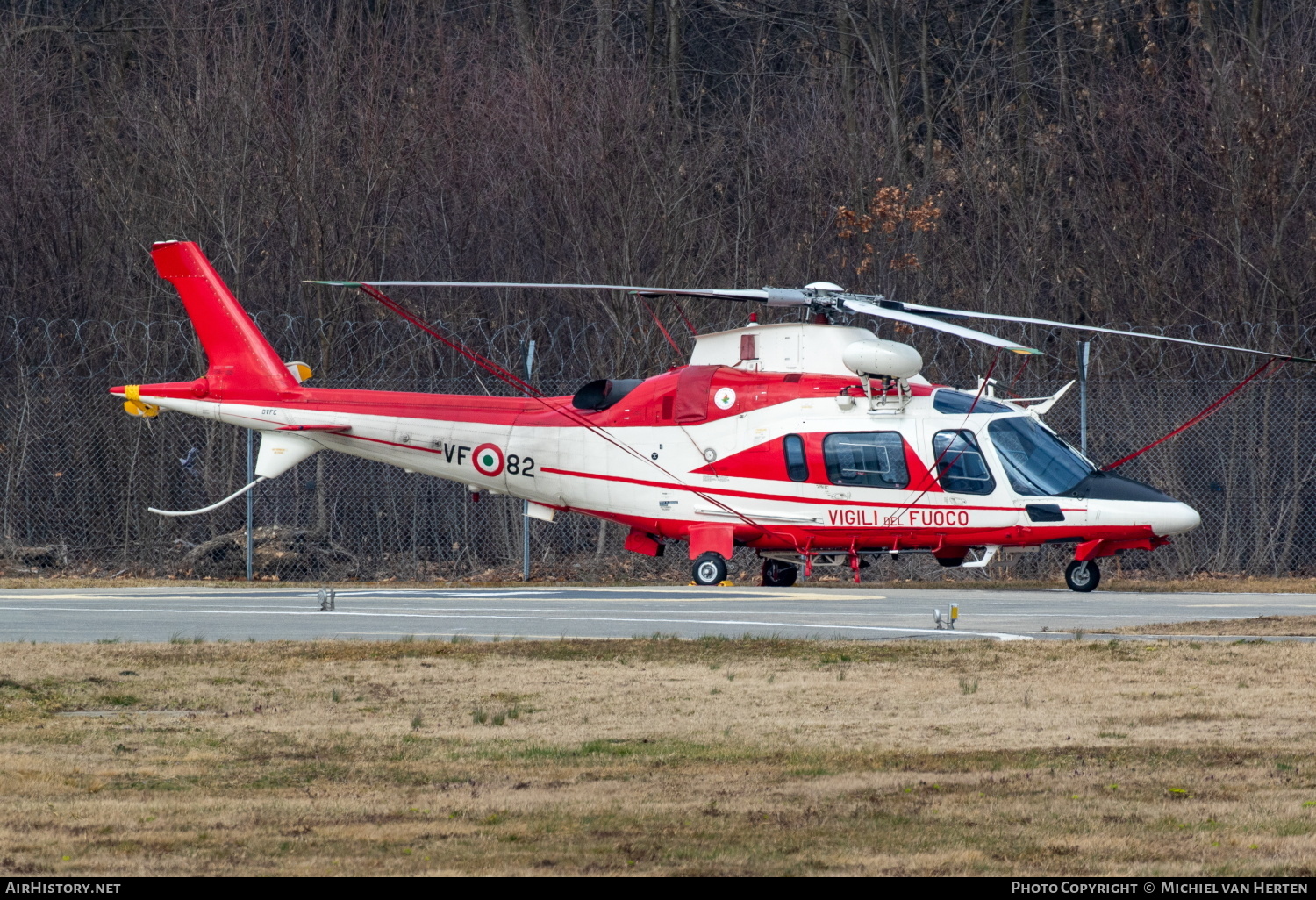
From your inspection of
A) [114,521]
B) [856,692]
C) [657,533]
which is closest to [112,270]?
[114,521]

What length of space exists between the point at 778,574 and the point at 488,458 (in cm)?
384

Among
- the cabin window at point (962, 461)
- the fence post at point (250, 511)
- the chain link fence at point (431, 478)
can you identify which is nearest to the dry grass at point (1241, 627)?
the cabin window at point (962, 461)

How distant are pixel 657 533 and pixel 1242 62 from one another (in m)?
14.5

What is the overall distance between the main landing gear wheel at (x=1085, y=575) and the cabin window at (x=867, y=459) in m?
2.13

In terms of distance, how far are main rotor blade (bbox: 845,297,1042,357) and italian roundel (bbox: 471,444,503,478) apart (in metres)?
4.61

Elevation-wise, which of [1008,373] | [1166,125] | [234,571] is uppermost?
[1166,125]

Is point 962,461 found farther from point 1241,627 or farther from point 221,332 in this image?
point 221,332

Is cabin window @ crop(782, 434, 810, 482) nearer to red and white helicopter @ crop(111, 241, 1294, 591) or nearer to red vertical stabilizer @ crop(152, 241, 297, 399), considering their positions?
red and white helicopter @ crop(111, 241, 1294, 591)

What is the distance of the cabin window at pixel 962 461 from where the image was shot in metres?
18.7

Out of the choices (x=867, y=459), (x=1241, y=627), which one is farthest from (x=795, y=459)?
(x=1241, y=627)

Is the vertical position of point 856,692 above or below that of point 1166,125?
below

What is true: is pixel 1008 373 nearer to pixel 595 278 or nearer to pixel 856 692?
pixel 595 278
